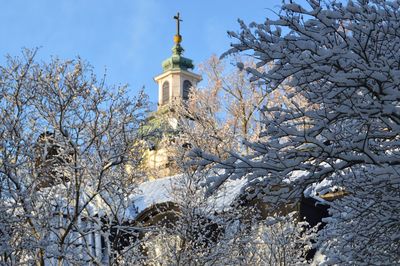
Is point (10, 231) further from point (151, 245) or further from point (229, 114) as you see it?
point (229, 114)

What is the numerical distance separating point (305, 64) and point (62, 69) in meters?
6.86

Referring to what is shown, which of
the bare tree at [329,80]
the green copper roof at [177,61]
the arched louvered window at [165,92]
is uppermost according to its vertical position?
the green copper roof at [177,61]

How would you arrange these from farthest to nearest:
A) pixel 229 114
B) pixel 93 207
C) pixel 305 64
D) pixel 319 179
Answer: pixel 229 114
pixel 93 207
pixel 319 179
pixel 305 64

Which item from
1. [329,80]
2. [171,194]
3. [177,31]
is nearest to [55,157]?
[171,194]

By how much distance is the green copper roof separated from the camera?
57.4 meters

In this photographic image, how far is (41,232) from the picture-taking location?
10.6 m

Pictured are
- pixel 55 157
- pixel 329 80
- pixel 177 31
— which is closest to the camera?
pixel 329 80

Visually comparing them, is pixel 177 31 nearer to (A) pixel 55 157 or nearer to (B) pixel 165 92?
(B) pixel 165 92

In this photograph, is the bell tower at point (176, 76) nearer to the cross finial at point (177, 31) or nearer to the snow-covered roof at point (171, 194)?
the cross finial at point (177, 31)

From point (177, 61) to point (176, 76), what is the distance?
146cm

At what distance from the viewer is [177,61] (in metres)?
57.3

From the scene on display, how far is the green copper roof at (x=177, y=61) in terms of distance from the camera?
57375mm

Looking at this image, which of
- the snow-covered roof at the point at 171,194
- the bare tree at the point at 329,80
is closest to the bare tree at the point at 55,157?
the snow-covered roof at the point at 171,194

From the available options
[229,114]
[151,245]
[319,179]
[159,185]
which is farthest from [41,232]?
[229,114]
